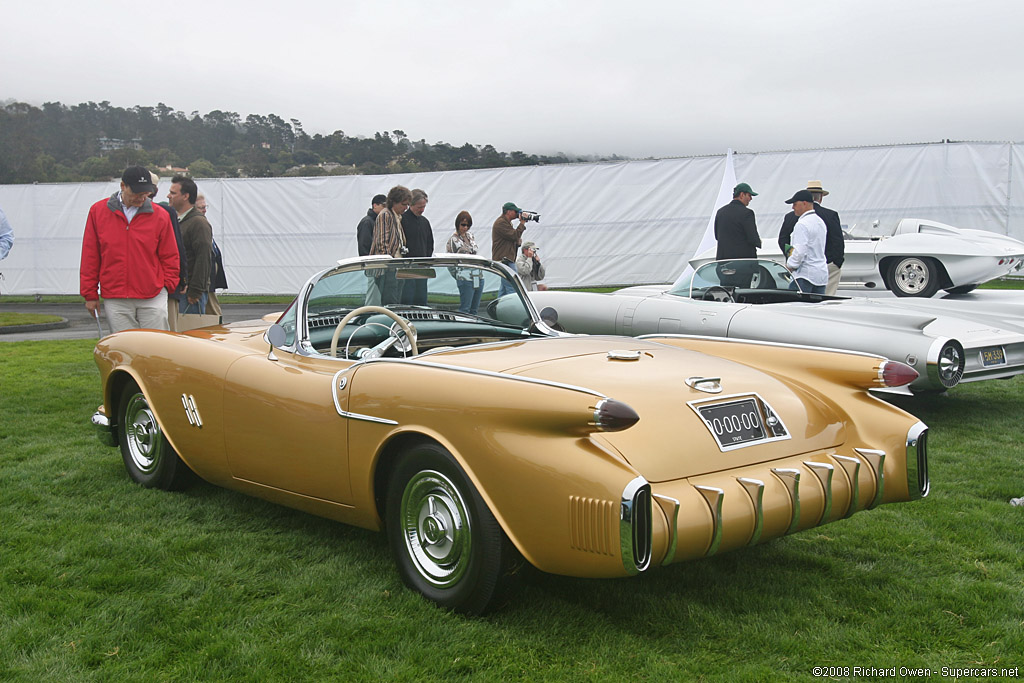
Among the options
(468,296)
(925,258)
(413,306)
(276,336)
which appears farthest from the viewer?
(925,258)

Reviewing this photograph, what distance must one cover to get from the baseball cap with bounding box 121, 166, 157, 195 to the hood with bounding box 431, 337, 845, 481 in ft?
9.84

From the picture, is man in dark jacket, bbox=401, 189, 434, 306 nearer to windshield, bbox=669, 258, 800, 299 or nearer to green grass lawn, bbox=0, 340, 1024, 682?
windshield, bbox=669, 258, 800, 299

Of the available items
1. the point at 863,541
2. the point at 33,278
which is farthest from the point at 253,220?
the point at 863,541

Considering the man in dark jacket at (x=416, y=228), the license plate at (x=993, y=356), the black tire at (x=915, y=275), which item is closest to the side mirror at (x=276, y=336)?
the license plate at (x=993, y=356)

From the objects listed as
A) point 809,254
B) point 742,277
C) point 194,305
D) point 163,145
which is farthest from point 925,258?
point 163,145

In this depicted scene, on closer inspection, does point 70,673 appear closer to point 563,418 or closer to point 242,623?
point 242,623

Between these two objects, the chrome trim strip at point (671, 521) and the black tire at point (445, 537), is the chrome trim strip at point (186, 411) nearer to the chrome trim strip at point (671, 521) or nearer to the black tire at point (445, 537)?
the black tire at point (445, 537)

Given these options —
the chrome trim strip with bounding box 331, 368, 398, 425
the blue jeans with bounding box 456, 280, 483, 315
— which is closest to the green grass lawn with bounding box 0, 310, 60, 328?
the blue jeans with bounding box 456, 280, 483, 315

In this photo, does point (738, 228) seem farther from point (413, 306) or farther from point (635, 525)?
point (635, 525)

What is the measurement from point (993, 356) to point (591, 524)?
453cm

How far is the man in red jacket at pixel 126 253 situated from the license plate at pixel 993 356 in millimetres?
5403

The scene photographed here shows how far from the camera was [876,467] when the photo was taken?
3.29 m

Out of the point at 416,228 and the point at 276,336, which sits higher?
the point at 416,228

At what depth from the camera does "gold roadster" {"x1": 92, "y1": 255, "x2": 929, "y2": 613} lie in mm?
2730
